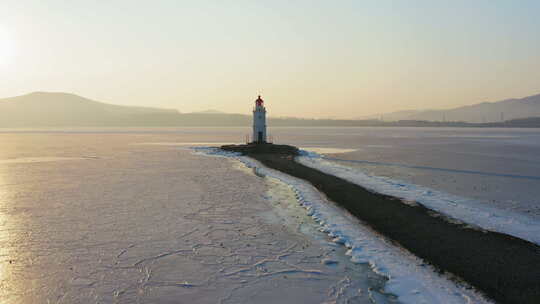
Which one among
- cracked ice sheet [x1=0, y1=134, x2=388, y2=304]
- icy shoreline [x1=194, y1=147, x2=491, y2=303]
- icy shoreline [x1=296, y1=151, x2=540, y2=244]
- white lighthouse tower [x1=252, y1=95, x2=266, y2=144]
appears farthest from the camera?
white lighthouse tower [x1=252, y1=95, x2=266, y2=144]

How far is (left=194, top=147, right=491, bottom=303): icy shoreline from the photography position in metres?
7.79

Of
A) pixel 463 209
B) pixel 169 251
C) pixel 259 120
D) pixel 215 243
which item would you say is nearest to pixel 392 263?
pixel 215 243

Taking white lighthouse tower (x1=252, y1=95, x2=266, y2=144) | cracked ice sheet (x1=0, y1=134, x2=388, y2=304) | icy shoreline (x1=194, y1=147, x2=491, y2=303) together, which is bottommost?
cracked ice sheet (x1=0, y1=134, x2=388, y2=304)

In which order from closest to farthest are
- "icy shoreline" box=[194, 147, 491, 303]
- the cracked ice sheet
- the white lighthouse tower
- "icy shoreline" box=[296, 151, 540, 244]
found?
"icy shoreline" box=[194, 147, 491, 303] → the cracked ice sheet → "icy shoreline" box=[296, 151, 540, 244] → the white lighthouse tower

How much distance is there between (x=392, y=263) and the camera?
9.66 meters

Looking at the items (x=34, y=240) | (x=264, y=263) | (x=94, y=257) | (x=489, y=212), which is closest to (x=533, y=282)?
(x=264, y=263)

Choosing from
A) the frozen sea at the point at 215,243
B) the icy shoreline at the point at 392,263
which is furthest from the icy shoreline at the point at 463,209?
the icy shoreline at the point at 392,263

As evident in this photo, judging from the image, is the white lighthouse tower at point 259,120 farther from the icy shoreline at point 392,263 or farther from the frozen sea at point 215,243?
the icy shoreline at point 392,263

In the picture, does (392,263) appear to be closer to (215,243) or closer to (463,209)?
(215,243)

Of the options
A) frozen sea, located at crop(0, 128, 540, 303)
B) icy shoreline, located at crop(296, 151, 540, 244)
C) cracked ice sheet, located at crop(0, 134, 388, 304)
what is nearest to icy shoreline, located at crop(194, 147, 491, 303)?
frozen sea, located at crop(0, 128, 540, 303)

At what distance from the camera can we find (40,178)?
83.9 ft

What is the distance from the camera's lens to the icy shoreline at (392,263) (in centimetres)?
779

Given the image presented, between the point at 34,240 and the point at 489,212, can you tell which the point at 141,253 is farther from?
the point at 489,212

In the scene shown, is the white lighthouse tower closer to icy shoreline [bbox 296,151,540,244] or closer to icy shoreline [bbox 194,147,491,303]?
icy shoreline [bbox 296,151,540,244]
